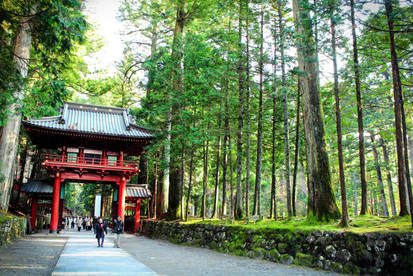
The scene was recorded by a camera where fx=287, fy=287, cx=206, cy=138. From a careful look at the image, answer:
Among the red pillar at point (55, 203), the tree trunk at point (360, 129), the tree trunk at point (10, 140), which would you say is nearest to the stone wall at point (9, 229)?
the tree trunk at point (10, 140)

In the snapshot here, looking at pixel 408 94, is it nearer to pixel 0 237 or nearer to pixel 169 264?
pixel 169 264

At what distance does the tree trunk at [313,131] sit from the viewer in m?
8.56

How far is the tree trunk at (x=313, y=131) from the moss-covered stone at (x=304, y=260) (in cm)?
137

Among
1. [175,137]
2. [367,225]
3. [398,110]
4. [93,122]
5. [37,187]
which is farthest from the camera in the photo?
[93,122]

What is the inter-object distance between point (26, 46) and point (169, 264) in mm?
11342

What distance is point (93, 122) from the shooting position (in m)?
21.6

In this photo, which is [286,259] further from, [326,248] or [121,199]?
[121,199]

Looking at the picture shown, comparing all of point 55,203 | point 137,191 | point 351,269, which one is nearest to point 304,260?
point 351,269

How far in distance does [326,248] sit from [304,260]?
2.53ft

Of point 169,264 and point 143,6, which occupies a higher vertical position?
point 143,6

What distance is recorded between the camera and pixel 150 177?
3069 cm

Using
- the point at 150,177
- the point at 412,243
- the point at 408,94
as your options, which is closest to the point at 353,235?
the point at 412,243

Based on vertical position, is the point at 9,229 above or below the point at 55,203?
below

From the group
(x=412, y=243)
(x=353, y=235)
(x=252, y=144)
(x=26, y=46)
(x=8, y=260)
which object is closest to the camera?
(x=412, y=243)
